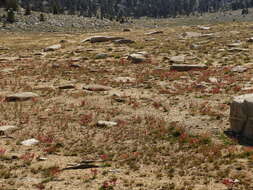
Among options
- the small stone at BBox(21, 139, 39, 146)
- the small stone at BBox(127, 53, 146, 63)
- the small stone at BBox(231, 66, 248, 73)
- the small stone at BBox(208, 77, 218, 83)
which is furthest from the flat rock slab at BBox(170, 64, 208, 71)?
the small stone at BBox(21, 139, 39, 146)

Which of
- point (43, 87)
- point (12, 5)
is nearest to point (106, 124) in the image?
point (43, 87)

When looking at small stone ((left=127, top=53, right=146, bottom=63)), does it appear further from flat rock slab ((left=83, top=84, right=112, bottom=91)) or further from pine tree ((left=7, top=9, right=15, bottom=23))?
pine tree ((left=7, top=9, right=15, bottom=23))

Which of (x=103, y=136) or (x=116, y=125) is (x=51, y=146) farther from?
(x=116, y=125)

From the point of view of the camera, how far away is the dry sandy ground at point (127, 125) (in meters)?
15.8

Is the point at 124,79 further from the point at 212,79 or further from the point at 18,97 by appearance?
the point at 18,97

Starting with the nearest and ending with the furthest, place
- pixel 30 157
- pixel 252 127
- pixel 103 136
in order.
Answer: pixel 30 157 < pixel 252 127 < pixel 103 136

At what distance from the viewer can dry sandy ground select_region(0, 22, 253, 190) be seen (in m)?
15.8

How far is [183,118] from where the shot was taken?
2402cm

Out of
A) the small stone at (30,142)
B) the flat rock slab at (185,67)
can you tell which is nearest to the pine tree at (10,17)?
the flat rock slab at (185,67)

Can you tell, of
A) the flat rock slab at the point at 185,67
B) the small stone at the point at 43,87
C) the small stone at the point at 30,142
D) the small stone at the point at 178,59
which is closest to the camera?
the small stone at the point at 30,142

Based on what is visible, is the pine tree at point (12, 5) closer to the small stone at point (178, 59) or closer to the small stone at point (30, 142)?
the small stone at point (178, 59)

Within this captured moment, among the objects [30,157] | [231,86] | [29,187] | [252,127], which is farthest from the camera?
[231,86]

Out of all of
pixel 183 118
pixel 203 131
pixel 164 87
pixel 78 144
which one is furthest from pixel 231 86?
pixel 78 144

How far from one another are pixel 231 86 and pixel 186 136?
1295 centimetres
